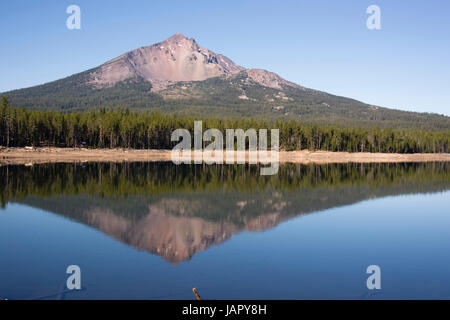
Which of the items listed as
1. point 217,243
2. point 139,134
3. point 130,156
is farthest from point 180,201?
point 139,134

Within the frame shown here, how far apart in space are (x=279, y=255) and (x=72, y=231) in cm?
1177


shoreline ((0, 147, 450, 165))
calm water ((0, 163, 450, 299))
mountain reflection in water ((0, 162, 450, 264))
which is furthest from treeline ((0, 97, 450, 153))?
calm water ((0, 163, 450, 299))

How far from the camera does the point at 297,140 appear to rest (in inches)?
4953

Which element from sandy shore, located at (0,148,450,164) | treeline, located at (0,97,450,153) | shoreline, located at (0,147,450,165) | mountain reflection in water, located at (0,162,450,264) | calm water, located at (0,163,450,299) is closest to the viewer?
calm water, located at (0,163,450,299)

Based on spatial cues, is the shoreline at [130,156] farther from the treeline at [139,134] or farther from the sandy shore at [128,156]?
the treeline at [139,134]

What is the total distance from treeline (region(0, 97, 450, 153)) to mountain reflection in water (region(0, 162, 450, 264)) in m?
47.7

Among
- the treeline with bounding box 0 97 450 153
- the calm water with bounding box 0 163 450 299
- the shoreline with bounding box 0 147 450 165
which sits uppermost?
the treeline with bounding box 0 97 450 153

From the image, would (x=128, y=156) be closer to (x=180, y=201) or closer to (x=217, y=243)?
(x=180, y=201)

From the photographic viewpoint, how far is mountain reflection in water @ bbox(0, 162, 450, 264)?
2141 cm

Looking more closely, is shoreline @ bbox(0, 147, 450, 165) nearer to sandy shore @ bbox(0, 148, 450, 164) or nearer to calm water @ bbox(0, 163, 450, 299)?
sandy shore @ bbox(0, 148, 450, 164)

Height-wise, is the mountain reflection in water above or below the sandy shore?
below

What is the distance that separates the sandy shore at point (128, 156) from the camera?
8169cm

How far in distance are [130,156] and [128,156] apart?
82cm

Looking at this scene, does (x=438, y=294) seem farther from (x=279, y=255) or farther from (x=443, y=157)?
(x=443, y=157)
